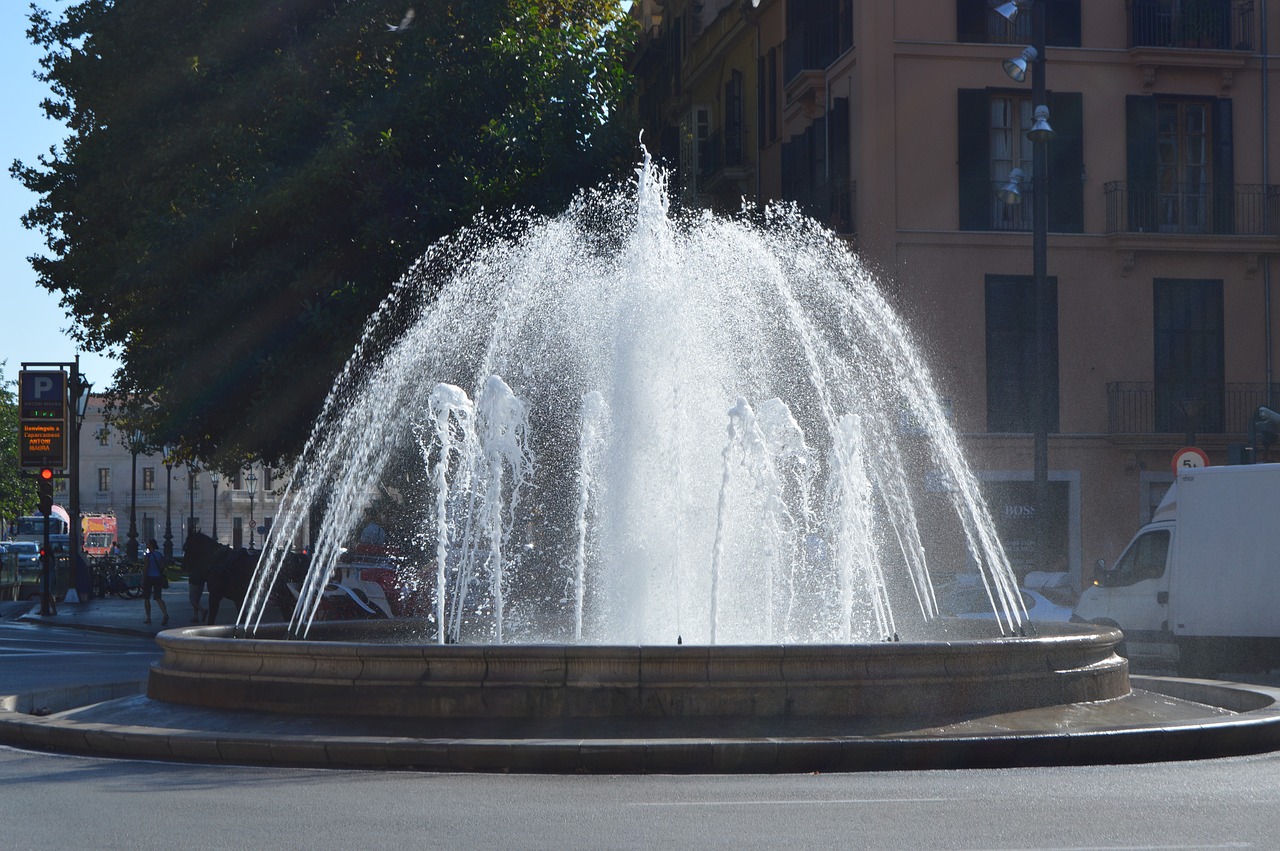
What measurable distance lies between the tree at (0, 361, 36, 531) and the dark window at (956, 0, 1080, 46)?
65.6m

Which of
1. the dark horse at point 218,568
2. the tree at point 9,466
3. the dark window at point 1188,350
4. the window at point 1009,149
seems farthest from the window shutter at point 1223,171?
the tree at point 9,466

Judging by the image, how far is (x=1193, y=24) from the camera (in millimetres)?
30422

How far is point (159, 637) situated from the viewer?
12602mm

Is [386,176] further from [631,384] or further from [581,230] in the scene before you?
[631,384]

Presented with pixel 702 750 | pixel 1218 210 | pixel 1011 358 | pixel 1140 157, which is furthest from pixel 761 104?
pixel 702 750

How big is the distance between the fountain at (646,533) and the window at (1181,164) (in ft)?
18.3

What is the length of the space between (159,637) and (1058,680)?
6662 millimetres

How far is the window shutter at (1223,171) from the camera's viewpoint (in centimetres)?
3036

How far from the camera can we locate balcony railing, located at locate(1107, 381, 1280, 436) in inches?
1164

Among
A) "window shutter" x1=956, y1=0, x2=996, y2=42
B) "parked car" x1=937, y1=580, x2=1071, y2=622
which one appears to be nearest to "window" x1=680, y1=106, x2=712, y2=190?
"window shutter" x1=956, y1=0, x2=996, y2=42

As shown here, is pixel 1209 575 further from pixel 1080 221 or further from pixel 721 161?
pixel 721 161

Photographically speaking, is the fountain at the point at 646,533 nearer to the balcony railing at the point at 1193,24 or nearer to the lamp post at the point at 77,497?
the balcony railing at the point at 1193,24

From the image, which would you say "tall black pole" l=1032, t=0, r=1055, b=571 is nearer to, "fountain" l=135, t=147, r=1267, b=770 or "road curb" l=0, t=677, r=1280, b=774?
"fountain" l=135, t=147, r=1267, b=770

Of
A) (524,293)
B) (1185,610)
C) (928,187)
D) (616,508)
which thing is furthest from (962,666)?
(928,187)
